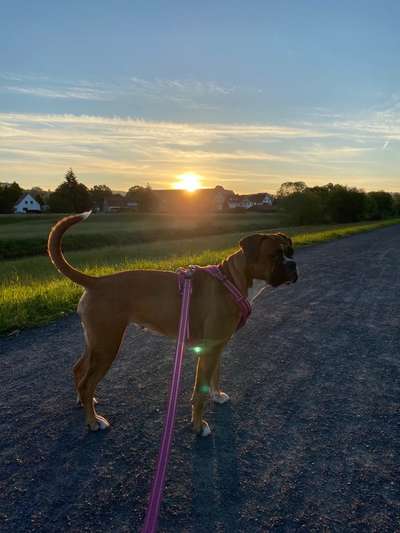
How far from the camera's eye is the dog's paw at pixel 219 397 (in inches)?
191

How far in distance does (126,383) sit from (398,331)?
5487 mm

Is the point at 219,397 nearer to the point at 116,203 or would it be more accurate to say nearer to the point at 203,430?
the point at 203,430

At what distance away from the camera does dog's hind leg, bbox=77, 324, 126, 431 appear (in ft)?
13.8

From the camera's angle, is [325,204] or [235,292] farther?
[325,204]

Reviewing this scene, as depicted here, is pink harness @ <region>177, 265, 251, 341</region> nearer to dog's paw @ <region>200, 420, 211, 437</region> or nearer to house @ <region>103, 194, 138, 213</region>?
dog's paw @ <region>200, 420, 211, 437</region>

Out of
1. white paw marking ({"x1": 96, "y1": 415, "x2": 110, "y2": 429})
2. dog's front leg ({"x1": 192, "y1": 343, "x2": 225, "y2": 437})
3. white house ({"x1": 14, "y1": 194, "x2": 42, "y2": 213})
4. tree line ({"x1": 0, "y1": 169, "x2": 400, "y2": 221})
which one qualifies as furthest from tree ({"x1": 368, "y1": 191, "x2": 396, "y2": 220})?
white paw marking ({"x1": 96, "y1": 415, "x2": 110, "y2": 429})

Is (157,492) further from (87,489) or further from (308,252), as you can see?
(308,252)

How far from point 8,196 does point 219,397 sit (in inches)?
3694

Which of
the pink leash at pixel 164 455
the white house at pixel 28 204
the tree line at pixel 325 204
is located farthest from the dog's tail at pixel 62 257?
the white house at pixel 28 204

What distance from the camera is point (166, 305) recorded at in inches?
175

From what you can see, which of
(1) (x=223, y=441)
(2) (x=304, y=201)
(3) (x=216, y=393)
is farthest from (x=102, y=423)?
(2) (x=304, y=201)

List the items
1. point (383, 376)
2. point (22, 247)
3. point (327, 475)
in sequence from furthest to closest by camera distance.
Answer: point (22, 247) → point (383, 376) → point (327, 475)

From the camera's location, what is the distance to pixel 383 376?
5617mm

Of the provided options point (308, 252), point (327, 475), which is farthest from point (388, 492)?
point (308, 252)
